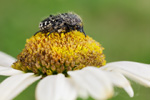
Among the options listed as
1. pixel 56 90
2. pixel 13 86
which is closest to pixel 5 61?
pixel 13 86

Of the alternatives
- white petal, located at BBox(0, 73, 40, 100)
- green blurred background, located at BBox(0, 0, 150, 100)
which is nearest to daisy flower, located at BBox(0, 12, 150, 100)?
white petal, located at BBox(0, 73, 40, 100)

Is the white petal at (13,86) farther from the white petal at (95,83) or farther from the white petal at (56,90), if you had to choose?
the white petal at (95,83)

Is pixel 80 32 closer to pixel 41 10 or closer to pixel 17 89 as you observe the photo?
pixel 17 89

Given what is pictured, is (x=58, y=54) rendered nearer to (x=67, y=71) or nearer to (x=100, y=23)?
(x=67, y=71)

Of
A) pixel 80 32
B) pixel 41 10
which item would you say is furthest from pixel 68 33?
pixel 41 10

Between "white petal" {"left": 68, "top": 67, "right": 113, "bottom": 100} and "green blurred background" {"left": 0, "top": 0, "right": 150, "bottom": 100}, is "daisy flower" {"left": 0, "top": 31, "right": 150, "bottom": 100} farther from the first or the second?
"green blurred background" {"left": 0, "top": 0, "right": 150, "bottom": 100}

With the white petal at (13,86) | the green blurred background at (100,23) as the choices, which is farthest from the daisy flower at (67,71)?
the green blurred background at (100,23)
